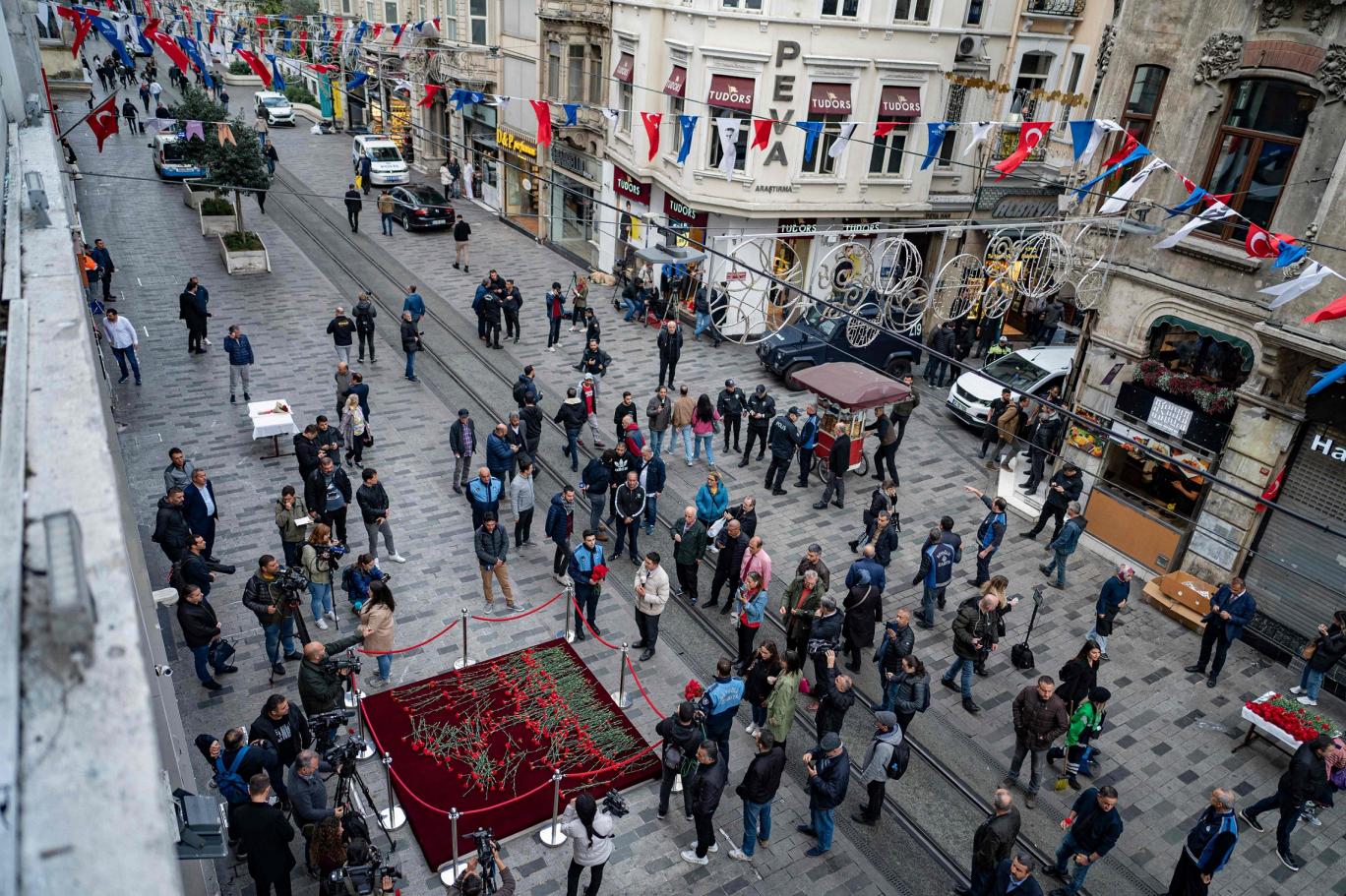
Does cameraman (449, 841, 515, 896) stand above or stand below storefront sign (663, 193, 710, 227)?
below

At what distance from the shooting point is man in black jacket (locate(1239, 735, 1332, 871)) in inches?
390

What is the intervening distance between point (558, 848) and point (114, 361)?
653 inches

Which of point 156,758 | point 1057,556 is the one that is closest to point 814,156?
point 1057,556

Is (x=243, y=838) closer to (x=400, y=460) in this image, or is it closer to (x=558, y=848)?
(x=558, y=848)

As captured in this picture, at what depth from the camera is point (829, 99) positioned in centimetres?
2372

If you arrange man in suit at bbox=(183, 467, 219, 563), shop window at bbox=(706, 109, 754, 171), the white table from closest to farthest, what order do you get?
man in suit at bbox=(183, 467, 219, 563) → the white table → shop window at bbox=(706, 109, 754, 171)

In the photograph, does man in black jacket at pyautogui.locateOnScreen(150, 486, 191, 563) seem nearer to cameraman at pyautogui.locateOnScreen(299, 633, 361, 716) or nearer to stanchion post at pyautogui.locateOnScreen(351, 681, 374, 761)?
stanchion post at pyautogui.locateOnScreen(351, 681, 374, 761)

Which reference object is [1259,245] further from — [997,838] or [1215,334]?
[997,838]

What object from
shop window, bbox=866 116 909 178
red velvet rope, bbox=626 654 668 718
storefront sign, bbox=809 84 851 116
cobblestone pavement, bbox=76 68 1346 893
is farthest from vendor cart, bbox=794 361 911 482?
shop window, bbox=866 116 909 178

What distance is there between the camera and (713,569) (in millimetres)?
14742

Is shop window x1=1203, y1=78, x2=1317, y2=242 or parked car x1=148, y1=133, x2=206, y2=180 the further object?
parked car x1=148, y1=133, x2=206, y2=180

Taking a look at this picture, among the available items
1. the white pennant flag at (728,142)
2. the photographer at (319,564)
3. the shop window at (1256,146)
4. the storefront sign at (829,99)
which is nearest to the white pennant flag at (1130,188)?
the shop window at (1256,146)

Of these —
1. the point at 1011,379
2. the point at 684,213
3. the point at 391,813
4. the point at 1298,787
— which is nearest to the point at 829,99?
the point at 684,213

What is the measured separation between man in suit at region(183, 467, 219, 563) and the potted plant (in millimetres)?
15200
